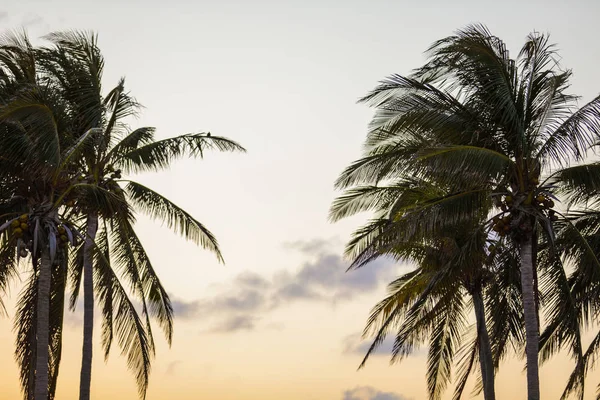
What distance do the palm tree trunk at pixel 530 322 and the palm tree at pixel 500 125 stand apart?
2 cm

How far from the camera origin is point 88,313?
24.8 metres

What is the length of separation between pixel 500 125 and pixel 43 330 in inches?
433

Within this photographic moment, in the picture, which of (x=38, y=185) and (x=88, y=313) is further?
(x=88, y=313)

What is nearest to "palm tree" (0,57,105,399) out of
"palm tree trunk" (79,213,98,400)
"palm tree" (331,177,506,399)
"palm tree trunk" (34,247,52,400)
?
"palm tree trunk" (34,247,52,400)

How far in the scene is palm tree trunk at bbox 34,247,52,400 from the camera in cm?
2183

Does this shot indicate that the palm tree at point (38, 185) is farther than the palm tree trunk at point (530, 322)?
No

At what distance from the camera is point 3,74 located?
22656mm

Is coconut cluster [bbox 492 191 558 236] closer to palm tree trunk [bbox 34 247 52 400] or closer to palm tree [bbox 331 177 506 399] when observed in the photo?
palm tree [bbox 331 177 506 399]

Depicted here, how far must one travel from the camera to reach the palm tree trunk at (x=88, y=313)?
24.5 meters

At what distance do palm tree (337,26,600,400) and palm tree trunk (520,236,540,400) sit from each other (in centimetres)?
2

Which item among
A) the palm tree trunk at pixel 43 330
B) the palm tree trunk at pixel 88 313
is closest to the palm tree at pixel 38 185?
the palm tree trunk at pixel 43 330

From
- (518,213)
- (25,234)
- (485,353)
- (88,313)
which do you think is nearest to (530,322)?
(518,213)

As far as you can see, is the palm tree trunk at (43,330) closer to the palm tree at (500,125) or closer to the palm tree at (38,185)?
the palm tree at (38,185)

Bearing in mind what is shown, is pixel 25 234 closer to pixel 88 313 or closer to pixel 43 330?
pixel 43 330
